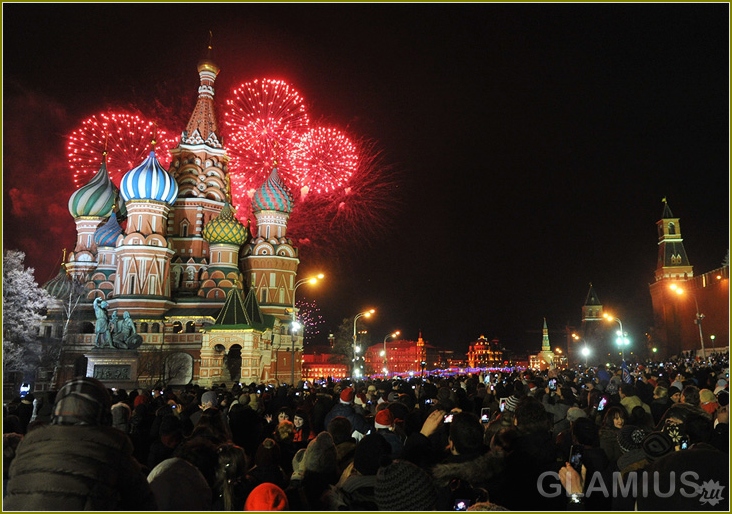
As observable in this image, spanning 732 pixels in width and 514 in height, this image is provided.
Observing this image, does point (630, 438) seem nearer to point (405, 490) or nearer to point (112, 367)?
point (405, 490)

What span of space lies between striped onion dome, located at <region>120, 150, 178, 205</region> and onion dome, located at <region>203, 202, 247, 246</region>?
15.5ft

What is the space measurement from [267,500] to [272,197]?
50264 millimetres

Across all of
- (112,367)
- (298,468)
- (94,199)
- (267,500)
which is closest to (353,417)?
(298,468)

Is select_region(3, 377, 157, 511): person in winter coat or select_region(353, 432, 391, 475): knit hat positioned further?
select_region(353, 432, 391, 475): knit hat

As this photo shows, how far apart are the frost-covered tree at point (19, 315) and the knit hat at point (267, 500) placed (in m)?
33.1

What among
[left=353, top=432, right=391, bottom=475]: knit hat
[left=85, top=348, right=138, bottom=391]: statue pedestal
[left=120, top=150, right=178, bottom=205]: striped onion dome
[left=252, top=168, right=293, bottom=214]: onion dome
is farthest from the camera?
[left=252, top=168, right=293, bottom=214]: onion dome

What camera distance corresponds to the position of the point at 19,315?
34250mm

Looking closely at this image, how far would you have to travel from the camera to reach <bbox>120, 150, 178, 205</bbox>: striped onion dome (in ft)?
160

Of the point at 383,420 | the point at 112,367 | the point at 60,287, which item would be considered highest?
the point at 60,287

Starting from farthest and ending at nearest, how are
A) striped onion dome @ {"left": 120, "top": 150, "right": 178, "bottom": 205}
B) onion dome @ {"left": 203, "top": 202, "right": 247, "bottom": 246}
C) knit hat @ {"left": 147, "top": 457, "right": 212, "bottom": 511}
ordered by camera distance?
onion dome @ {"left": 203, "top": 202, "right": 247, "bottom": 246}
striped onion dome @ {"left": 120, "top": 150, "right": 178, "bottom": 205}
knit hat @ {"left": 147, "top": 457, "right": 212, "bottom": 511}

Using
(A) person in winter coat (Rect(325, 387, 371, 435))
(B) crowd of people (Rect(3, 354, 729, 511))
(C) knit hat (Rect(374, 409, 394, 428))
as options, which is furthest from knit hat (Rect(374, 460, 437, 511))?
(A) person in winter coat (Rect(325, 387, 371, 435))

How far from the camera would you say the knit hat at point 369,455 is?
4695mm

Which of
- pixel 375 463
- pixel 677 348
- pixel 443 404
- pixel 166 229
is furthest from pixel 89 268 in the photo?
pixel 677 348

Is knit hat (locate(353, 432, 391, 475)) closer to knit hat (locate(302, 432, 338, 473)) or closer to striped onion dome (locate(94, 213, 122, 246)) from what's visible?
knit hat (locate(302, 432, 338, 473))
